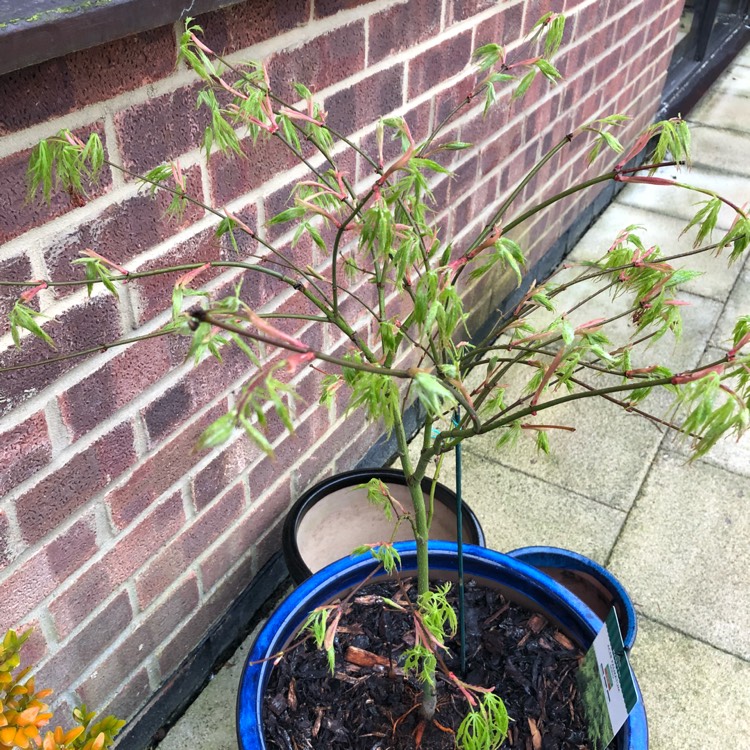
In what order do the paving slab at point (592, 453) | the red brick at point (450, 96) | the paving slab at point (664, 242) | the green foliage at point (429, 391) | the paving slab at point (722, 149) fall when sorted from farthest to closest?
the paving slab at point (722, 149) < the paving slab at point (664, 242) < the paving slab at point (592, 453) < the red brick at point (450, 96) < the green foliage at point (429, 391)

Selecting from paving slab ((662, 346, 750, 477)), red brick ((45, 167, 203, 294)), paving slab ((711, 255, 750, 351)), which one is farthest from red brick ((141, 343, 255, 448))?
paving slab ((711, 255, 750, 351))

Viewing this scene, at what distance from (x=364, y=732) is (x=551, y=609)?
433 millimetres

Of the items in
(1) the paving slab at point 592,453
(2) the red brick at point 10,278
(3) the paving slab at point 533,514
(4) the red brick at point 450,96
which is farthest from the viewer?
(1) the paving slab at point 592,453

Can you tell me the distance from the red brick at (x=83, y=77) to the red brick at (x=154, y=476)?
0.68 metres

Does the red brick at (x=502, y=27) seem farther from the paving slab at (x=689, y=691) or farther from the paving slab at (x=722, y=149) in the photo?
the paving slab at (x=722, y=149)

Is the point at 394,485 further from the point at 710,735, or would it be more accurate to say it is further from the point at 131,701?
the point at 710,735

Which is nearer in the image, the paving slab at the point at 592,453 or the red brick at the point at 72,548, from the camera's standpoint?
the red brick at the point at 72,548

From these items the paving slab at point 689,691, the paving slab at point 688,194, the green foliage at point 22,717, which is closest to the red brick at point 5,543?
the green foliage at point 22,717

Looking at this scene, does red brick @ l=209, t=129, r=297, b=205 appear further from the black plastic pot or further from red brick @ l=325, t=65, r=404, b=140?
the black plastic pot

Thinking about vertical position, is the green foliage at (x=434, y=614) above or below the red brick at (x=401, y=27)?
below

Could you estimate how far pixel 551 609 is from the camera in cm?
150

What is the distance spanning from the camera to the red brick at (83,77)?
99 centimetres

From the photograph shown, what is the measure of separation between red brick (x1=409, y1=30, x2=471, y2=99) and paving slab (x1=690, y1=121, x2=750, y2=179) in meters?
2.68

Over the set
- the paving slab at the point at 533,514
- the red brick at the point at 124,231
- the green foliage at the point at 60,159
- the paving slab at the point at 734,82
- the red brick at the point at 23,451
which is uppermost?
the green foliage at the point at 60,159
